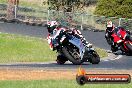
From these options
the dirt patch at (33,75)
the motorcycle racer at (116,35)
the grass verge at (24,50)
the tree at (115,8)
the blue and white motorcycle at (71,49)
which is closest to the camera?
the dirt patch at (33,75)

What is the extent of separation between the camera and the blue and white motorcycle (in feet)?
69.8

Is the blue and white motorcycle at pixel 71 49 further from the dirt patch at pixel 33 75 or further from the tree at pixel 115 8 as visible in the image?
the tree at pixel 115 8

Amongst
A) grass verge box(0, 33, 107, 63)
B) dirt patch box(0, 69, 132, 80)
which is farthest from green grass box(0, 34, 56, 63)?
dirt patch box(0, 69, 132, 80)

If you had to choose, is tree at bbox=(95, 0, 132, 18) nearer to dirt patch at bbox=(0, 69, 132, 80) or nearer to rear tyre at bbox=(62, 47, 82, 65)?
rear tyre at bbox=(62, 47, 82, 65)

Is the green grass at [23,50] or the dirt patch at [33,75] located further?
the green grass at [23,50]

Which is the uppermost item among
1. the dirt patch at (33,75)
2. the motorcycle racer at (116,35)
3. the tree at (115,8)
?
the dirt patch at (33,75)

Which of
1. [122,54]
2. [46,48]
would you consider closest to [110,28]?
[122,54]

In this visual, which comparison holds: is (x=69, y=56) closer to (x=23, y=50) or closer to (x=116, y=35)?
(x=116, y=35)

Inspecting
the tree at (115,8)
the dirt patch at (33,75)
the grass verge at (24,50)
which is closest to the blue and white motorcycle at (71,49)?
the grass verge at (24,50)

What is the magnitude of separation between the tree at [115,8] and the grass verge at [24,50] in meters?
17.7

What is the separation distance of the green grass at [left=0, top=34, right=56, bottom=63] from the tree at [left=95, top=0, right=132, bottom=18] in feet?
57.9

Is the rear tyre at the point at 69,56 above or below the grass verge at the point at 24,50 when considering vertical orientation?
above

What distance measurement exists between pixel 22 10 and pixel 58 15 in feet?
11.0

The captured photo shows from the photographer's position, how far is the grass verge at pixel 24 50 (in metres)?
25.4
